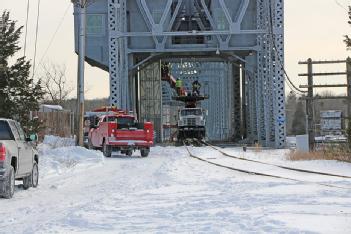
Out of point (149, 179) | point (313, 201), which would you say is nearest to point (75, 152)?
point (149, 179)

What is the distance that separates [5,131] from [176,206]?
5.18 m

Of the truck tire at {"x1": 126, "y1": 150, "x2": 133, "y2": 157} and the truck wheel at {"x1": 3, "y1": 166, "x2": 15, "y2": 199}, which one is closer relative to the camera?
the truck wheel at {"x1": 3, "y1": 166, "x2": 15, "y2": 199}

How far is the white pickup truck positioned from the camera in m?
12.1

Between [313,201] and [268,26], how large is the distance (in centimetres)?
3219

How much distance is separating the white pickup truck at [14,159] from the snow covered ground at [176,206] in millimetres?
329

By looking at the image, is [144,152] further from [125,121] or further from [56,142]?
[56,142]

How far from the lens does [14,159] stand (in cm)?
1305

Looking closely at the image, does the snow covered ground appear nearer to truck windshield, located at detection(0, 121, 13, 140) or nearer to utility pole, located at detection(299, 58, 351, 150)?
truck windshield, located at detection(0, 121, 13, 140)

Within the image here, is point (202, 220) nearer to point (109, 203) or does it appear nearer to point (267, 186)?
point (109, 203)

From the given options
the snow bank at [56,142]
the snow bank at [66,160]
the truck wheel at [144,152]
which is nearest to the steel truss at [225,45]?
the snow bank at [56,142]

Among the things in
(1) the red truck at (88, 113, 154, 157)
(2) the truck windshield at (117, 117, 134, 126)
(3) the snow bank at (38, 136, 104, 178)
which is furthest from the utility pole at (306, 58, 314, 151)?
(3) the snow bank at (38, 136, 104, 178)

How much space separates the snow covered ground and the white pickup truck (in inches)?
12.9

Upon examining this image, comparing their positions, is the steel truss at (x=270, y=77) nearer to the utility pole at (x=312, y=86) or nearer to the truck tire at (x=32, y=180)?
the utility pole at (x=312, y=86)

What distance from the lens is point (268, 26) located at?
41312 millimetres
